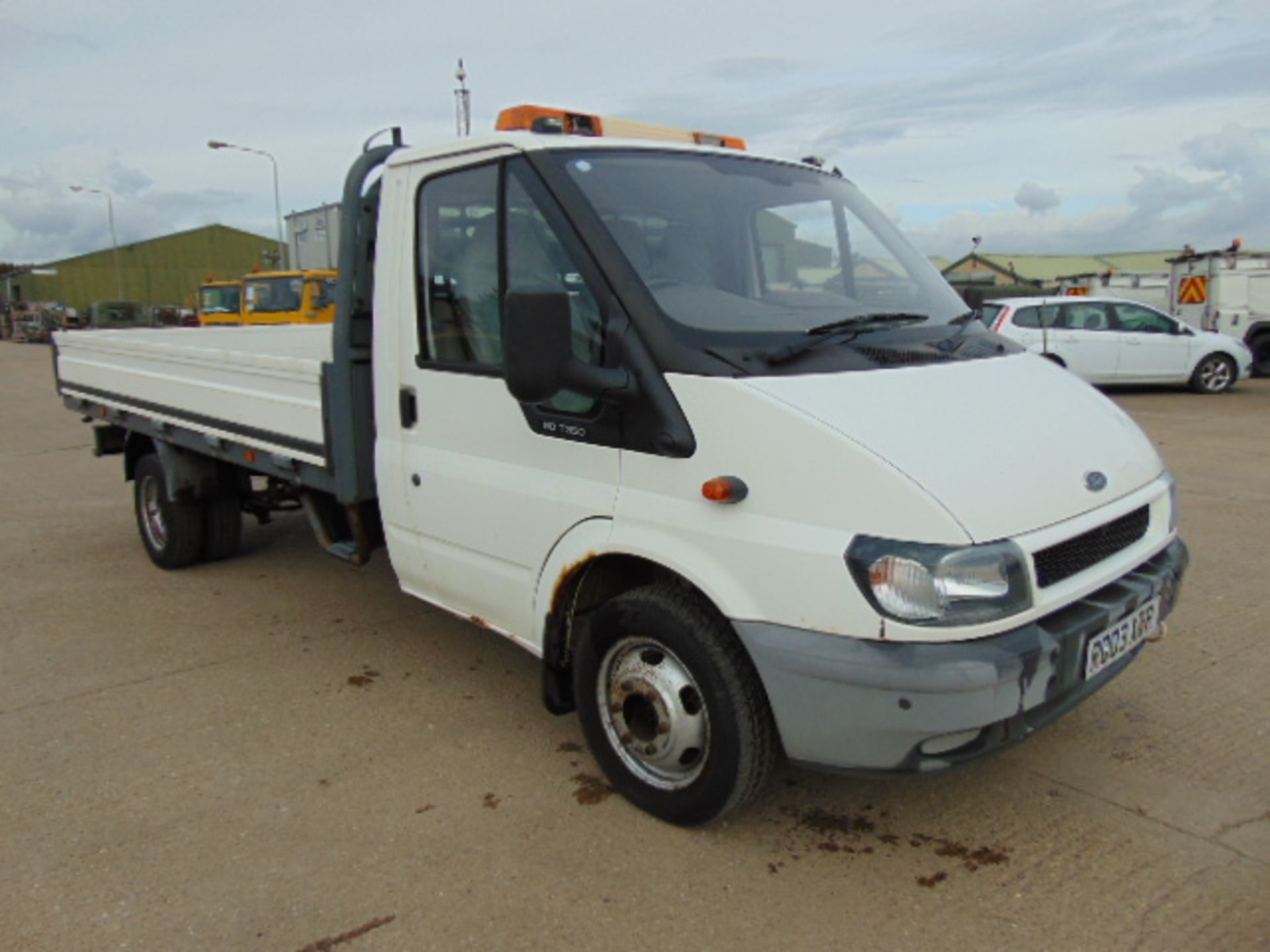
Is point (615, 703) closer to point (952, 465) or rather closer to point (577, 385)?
point (577, 385)

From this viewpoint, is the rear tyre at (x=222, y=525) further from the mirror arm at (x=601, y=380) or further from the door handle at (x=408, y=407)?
the mirror arm at (x=601, y=380)

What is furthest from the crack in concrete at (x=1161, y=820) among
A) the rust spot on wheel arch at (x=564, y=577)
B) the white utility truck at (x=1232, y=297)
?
the white utility truck at (x=1232, y=297)

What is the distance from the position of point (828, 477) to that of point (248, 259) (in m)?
78.8

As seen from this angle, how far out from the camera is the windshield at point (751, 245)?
310cm

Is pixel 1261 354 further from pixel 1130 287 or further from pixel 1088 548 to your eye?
pixel 1088 548

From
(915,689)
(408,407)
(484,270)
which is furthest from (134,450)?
(915,689)

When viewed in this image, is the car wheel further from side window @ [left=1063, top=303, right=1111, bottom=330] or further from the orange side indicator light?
the orange side indicator light

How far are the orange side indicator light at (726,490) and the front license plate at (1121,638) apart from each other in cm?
105

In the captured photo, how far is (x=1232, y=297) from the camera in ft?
60.1

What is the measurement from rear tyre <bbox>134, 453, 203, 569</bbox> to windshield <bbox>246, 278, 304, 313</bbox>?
1348 centimetres

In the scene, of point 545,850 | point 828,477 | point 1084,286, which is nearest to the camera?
point 828,477

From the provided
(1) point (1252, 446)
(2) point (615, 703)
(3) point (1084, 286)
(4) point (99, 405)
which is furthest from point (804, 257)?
(3) point (1084, 286)

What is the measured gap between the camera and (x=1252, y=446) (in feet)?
35.2

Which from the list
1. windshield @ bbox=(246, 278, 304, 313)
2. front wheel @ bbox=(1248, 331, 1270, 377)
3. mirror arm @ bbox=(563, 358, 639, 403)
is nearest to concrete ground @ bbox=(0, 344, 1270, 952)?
mirror arm @ bbox=(563, 358, 639, 403)
